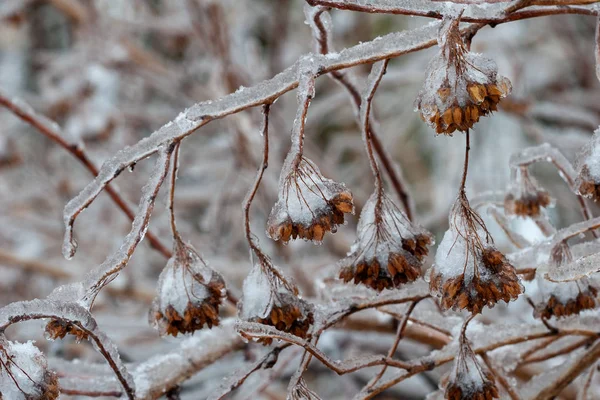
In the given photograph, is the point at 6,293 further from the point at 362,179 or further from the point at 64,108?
the point at 362,179

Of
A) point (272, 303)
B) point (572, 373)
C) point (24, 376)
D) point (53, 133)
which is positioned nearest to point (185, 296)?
point (272, 303)

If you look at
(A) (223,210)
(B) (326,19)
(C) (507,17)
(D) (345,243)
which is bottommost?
(C) (507,17)

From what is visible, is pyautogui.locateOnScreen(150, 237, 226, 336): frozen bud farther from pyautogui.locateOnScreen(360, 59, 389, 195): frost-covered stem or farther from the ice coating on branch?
the ice coating on branch

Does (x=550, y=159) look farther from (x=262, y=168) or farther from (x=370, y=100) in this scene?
(x=262, y=168)

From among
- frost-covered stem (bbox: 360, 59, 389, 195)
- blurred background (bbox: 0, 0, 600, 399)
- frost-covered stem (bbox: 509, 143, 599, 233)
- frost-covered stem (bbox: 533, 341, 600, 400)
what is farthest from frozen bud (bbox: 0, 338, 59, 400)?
blurred background (bbox: 0, 0, 600, 399)

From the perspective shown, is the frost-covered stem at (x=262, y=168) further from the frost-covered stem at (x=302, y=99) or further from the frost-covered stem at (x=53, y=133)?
the frost-covered stem at (x=53, y=133)

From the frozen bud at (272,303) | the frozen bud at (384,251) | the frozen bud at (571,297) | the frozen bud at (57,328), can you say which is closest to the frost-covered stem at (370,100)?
the frozen bud at (384,251)

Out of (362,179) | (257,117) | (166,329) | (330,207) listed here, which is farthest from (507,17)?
(362,179)
